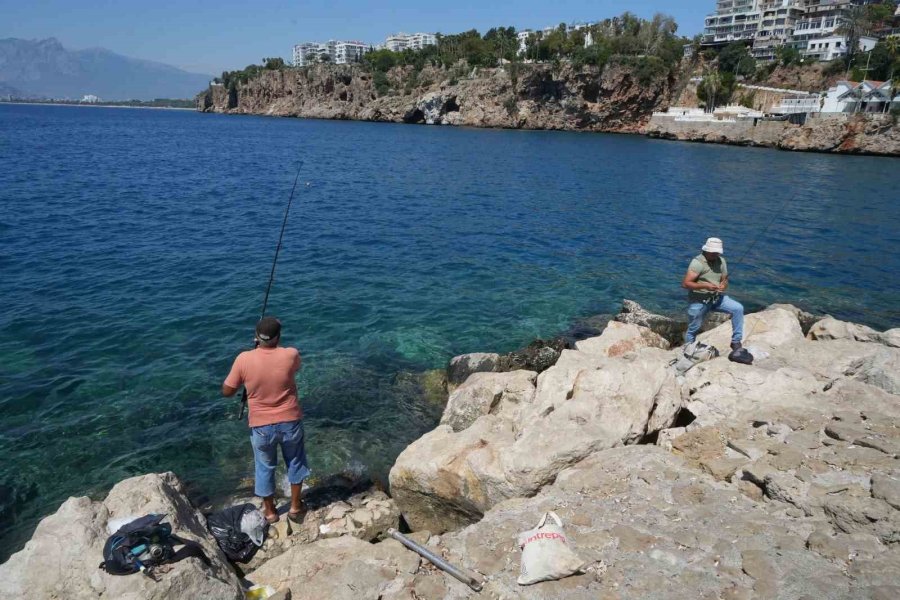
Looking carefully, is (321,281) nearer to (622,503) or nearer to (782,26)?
(622,503)

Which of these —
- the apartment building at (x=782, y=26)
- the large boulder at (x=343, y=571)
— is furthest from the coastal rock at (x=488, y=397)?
the apartment building at (x=782, y=26)

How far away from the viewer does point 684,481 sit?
18.6 feet

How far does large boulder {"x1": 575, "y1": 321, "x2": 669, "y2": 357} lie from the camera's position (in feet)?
36.3

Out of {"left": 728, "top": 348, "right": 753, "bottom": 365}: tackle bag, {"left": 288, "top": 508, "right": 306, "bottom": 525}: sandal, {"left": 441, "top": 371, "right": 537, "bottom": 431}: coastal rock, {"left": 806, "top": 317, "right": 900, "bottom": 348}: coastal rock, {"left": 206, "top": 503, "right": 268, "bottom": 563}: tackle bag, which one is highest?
{"left": 728, "top": 348, "right": 753, "bottom": 365}: tackle bag

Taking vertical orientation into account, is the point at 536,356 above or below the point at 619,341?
below

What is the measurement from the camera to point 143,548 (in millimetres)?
4594

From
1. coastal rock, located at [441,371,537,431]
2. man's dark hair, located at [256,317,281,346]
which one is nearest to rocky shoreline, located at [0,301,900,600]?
coastal rock, located at [441,371,537,431]

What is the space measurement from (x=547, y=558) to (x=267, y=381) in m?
3.52

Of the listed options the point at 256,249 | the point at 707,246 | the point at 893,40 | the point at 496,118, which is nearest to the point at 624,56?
the point at 496,118

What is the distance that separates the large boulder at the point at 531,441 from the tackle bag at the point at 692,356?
1.04 m

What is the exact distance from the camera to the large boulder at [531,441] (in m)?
6.28

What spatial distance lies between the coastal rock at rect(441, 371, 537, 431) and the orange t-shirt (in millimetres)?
3629

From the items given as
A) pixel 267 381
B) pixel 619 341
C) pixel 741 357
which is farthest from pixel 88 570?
pixel 619 341

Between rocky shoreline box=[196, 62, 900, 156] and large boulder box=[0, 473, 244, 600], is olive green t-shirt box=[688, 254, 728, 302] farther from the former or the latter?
rocky shoreline box=[196, 62, 900, 156]
